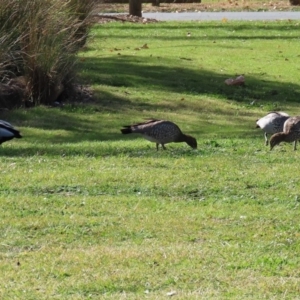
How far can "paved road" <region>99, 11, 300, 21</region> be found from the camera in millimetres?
33062

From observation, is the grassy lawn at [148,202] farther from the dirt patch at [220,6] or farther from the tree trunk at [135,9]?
the dirt patch at [220,6]

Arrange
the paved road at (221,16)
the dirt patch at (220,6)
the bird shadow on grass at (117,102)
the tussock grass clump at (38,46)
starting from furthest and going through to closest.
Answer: the dirt patch at (220,6) → the paved road at (221,16) → the tussock grass clump at (38,46) → the bird shadow on grass at (117,102)

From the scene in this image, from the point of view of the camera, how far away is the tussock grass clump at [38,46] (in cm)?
1535

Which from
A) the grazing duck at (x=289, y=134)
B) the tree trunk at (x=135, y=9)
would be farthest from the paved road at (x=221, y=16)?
the grazing duck at (x=289, y=134)

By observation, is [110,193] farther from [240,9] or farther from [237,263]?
[240,9]

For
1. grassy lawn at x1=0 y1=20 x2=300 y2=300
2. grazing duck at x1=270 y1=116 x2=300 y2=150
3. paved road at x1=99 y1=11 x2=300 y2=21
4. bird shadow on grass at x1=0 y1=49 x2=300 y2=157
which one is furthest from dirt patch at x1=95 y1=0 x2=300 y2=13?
grazing duck at x1=270 y1=116 x2=300 y2=150

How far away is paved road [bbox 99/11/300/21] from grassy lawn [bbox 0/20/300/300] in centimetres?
1484

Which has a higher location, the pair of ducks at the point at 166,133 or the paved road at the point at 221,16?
the paved road at the point at 221,16

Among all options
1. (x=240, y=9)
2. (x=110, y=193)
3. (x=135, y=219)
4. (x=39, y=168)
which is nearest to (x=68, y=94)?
→ (x=39, y=168)

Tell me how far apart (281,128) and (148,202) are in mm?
4539

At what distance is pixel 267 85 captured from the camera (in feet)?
63.5

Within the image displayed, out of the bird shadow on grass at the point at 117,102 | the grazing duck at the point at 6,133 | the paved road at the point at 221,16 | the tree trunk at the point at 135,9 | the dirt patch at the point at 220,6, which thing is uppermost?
the tree trunk at the point at 135,9

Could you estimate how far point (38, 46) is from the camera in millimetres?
16047

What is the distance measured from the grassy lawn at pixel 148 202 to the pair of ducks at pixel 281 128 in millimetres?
201
